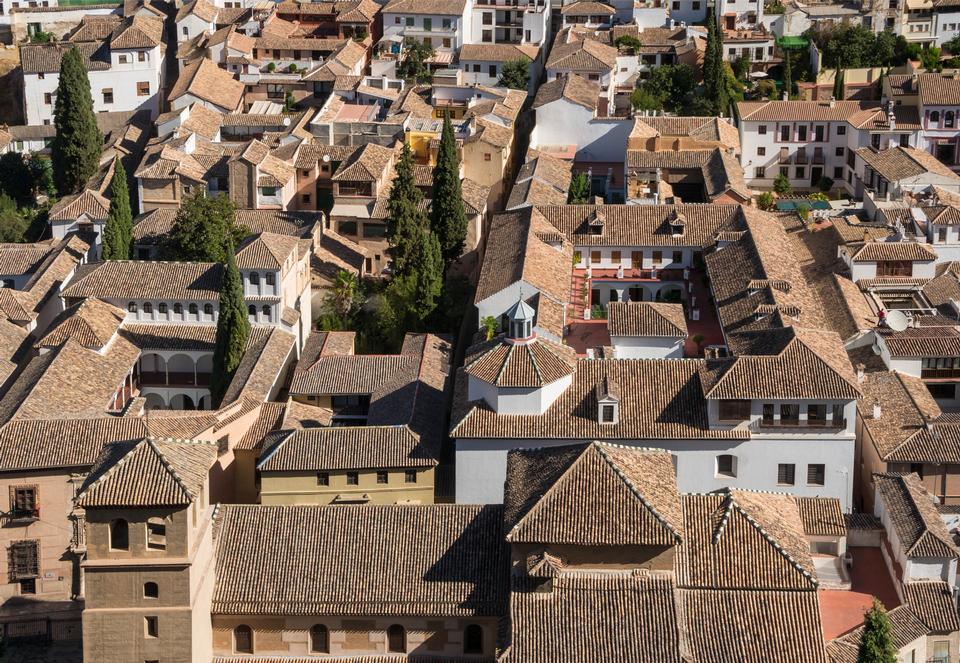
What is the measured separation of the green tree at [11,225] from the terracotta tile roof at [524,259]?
1128 inches

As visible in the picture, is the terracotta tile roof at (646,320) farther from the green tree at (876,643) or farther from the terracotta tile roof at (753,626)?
the green tree at (876,643)

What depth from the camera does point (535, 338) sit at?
203 ft

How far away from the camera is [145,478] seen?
151 feet

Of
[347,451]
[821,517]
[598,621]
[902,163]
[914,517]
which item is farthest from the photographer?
[902,163]

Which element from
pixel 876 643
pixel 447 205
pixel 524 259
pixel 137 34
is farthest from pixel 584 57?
pixel 876 643

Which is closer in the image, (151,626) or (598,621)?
(598,621)

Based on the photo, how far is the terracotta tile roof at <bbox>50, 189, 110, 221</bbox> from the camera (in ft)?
286

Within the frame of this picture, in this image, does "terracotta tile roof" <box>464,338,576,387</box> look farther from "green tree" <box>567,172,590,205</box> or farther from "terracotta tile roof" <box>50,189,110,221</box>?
"terracotta tile roof" <box>50,189,110,221</box>

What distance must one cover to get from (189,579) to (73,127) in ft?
182

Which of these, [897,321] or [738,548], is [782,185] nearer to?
[897,321]

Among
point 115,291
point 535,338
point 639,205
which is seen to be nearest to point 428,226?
point 639,205

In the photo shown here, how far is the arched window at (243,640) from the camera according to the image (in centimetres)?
4959

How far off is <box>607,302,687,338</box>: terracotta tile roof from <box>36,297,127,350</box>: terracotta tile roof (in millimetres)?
22254

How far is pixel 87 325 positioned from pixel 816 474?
106ft
